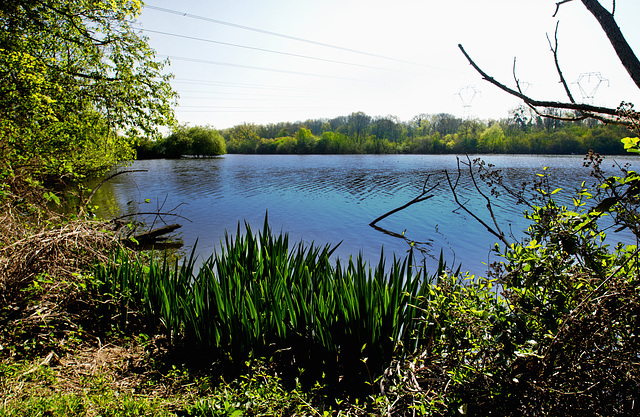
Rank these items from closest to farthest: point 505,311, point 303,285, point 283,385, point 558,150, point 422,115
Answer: point 505,311 < point 283,385 < point 303,285 < point 558,150 < point 422,115

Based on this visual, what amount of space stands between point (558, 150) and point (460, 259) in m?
72.1

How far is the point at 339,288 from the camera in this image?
3.36m

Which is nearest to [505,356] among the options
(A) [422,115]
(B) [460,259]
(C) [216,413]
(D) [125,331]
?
(C) [216,413]

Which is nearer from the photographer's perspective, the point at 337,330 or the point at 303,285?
the point at 337,330

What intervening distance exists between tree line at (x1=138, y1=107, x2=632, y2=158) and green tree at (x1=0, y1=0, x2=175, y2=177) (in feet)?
80.0

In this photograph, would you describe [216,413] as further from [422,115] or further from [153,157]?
[422,115]

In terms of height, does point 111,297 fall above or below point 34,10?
below

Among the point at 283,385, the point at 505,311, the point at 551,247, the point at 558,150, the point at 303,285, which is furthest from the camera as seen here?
the point at 558,150

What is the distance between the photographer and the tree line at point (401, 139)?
191 feet

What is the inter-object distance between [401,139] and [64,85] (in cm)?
11424

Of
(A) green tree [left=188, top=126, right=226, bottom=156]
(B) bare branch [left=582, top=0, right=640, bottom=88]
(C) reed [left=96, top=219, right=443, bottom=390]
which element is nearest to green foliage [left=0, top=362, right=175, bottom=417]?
(C) reed [left=96, top=219, right=443, bottom=390]

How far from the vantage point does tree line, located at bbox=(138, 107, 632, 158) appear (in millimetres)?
58206

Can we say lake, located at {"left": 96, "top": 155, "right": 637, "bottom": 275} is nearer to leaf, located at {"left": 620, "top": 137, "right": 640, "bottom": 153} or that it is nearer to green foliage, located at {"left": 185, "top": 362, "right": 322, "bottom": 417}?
green foliage, located at {"left": 185, "top": 362, "right": 322, "bottom": 417}

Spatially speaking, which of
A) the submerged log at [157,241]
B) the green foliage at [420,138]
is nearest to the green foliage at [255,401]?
the submerged log at [157,241]
